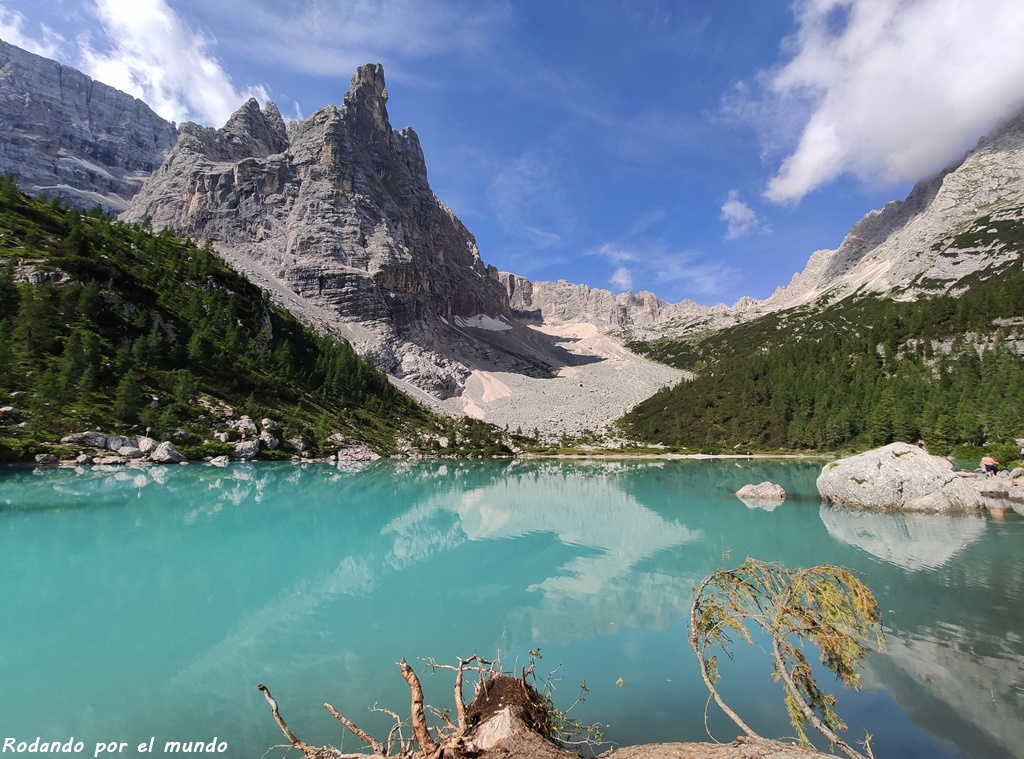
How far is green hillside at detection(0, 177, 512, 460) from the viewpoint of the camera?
4716cm

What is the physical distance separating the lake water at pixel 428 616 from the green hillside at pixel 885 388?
35993 millimetres

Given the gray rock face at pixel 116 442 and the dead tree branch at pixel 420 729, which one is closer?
the dead tree branch at pixel 420 729

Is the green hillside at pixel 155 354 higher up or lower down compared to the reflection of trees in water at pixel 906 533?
higher up

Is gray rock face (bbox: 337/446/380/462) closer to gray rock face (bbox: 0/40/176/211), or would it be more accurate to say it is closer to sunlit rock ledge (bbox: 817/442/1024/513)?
sunlit rock ledge (bbox: 817/442/1024/513)

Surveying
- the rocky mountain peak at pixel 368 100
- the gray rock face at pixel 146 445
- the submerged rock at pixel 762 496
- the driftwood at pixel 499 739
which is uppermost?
the rocky mountain peak at pixel 368 100

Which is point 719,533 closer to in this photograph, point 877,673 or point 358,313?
point 877,673

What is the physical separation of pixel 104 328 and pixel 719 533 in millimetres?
72293

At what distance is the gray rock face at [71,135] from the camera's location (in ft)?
483

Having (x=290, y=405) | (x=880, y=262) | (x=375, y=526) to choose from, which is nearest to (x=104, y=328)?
(x=290, y=405)

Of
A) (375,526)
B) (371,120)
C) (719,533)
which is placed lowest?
(375,526)

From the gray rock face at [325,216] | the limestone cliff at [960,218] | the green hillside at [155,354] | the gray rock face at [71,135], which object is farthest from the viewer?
the gray rock face at [71,135]

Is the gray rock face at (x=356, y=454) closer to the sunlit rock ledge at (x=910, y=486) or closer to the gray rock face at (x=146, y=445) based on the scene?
the gray rock face at (x=146, y=445)

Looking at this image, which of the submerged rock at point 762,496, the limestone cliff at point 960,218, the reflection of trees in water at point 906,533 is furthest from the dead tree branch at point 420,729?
the limestone cliff at point 960,218

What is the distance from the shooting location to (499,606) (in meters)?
13.3
